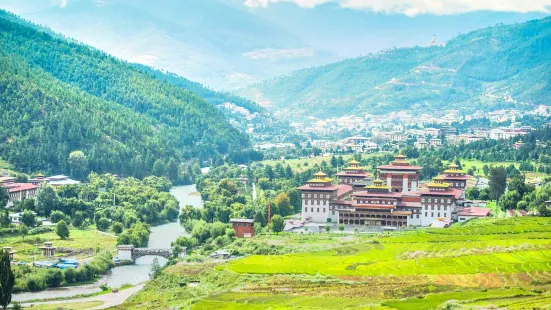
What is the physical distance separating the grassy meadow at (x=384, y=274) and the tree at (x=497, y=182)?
13615 millimetres

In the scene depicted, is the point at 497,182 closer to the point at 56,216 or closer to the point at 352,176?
→ the point at 352,176

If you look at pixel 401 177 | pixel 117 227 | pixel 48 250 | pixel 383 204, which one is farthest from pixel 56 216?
pixel 401 177

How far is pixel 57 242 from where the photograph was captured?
224 feet

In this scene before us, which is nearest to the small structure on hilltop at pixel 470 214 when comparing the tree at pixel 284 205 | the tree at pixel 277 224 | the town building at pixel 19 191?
the tree at pixel 277 224

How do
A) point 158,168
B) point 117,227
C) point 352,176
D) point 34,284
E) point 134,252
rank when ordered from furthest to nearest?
1. point 158,168
2. point 352,176
3. point 117,227
4. point 134,252
5. point 34,284

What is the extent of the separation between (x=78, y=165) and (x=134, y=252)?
36.3 meters

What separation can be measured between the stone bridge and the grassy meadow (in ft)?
18.4

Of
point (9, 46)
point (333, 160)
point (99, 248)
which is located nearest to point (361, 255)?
point (99, 248)

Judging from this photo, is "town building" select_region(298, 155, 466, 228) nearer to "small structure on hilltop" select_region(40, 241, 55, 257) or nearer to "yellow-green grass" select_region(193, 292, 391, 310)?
"small structure on hilltop" select_region(40, 241, 55, 257)

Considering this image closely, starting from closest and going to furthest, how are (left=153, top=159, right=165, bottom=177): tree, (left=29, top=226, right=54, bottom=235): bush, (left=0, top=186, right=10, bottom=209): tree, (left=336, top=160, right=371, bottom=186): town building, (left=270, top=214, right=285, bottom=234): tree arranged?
(left=270, top=214, right=285, bottom=234): tree → (left=29, top=226, right=54, bottom=235): bush → (left=0, top=186, right=10, bottom=209): tree → (left=336, top=160, right=371, bottom=186): town building → (left=153, top=159, right=165, bottom=177): tree

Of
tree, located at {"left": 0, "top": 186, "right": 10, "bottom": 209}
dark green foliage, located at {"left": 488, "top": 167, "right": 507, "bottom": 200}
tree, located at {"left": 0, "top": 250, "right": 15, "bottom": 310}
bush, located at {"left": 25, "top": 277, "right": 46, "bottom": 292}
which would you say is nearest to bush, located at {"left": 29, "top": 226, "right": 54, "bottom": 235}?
tree, located at {"left": 0, "top": 186, "right": 10, "bottom": 209}

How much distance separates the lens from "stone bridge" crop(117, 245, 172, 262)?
216ft

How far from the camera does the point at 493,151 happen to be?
105062mm

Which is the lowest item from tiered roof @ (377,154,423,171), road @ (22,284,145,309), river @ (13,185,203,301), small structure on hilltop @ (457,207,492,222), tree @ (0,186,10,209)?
road @ (22,284,145,309)
